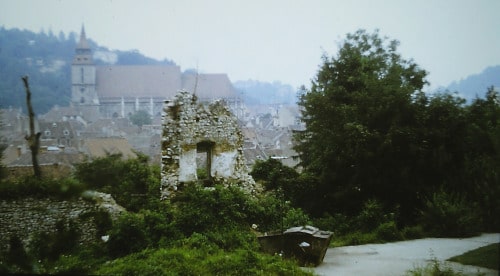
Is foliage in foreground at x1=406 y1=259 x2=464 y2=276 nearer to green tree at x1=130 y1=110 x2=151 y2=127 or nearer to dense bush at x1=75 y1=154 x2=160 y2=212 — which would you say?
dense bush at x1=75 y1=154 x2=160 y2=212

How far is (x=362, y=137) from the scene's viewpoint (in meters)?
13.0

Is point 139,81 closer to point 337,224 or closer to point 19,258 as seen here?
point 337,224

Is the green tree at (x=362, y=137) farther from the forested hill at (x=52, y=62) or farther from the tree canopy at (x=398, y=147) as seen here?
the forested hill at (x=52, y=62)

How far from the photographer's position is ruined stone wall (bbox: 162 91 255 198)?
11.9 metres

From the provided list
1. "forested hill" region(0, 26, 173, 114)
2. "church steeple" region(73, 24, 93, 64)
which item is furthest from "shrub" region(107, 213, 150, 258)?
"church steeple" region(73, 24, 93, 64)

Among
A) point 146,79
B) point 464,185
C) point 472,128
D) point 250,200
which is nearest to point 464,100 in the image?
point 472,128

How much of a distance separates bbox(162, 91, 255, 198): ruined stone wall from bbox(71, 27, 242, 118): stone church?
231 feet

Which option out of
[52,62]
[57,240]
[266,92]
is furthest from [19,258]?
[266,92]

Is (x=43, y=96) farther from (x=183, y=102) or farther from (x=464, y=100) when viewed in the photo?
(x=464, y=100)

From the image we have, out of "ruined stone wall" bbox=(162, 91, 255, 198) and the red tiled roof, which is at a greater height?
the red tiled roof

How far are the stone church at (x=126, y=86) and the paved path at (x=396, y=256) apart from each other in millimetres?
74629

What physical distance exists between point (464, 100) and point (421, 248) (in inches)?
250

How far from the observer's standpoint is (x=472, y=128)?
463 inches

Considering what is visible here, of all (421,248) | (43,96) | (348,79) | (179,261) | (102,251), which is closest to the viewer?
(179,261)
